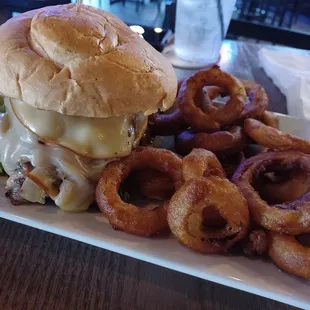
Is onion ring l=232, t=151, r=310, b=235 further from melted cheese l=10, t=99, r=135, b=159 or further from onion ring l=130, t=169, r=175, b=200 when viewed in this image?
melted cheese l=10, t=99, r=135, b=159

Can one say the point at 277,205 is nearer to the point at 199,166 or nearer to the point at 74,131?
the point at 199,166

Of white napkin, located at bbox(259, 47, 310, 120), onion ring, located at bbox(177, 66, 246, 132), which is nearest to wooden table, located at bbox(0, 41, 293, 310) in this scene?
onion ring, located at bbox(177, 66, 246, 132)

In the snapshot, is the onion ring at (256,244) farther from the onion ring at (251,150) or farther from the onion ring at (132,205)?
the onion ring at (251,150)

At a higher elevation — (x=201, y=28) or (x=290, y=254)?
(x=290, y=254)

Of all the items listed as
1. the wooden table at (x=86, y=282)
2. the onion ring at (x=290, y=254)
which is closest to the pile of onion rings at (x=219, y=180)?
the onion ring at (x=290, y=254)

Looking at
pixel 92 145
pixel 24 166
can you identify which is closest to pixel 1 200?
pixel 24 166

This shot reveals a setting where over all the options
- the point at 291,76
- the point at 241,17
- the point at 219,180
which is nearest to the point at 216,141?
the point at 219,180
